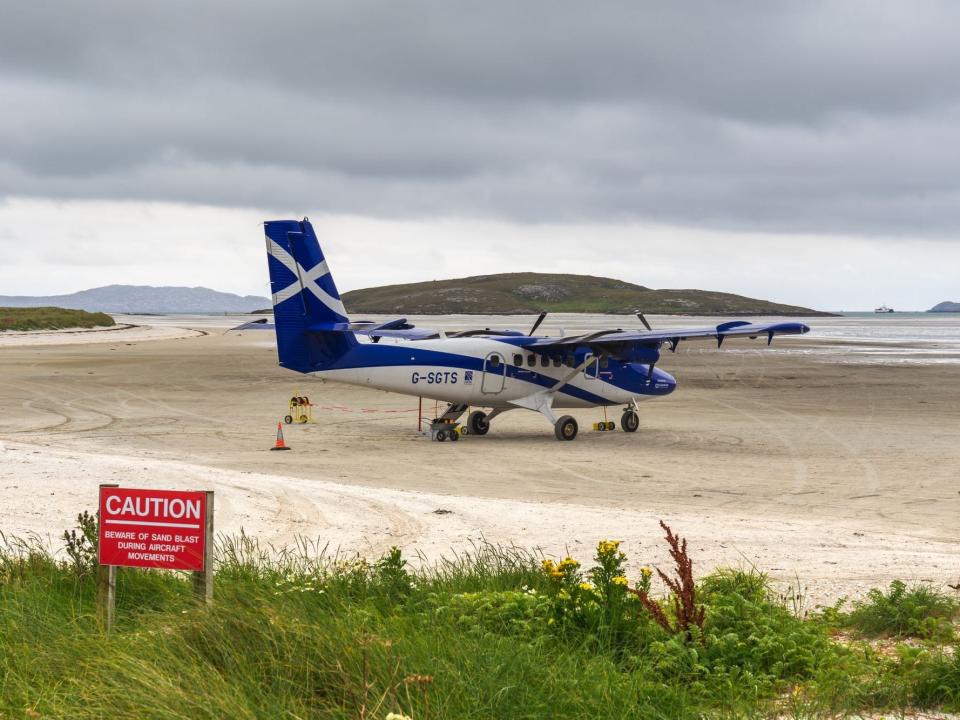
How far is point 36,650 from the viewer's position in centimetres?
638

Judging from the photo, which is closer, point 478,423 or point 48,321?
point 478,423

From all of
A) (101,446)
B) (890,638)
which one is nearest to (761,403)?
(101,446)

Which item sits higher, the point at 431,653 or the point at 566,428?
the point at 431,653

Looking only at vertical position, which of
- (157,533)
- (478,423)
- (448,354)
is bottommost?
(478,423)

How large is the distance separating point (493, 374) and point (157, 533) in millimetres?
19391

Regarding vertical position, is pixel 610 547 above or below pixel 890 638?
above

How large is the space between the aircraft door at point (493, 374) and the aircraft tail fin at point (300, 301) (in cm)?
347

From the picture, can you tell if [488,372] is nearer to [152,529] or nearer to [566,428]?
[566,428]

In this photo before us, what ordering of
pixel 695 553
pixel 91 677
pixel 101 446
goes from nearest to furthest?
pixel 91 677, pixel 695 553, pixel 101 446

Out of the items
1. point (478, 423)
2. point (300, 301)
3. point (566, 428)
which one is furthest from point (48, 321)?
point (566, 428)

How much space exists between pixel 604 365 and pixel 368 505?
582 inches

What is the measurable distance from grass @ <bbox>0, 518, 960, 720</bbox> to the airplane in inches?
646

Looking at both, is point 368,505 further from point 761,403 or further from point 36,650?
point 761,403

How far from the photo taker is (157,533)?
22.2 feet
